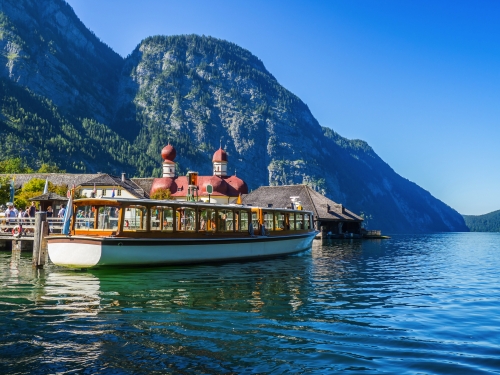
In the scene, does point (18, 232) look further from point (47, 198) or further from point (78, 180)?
point (78, 180)

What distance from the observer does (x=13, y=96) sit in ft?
588

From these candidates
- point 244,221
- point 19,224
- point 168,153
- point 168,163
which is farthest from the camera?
point 168,153

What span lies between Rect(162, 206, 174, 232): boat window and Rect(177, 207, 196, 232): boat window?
2.50 feet

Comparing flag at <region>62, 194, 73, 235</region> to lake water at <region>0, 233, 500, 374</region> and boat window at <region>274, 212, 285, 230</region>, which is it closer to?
lake water at <region>0, 233, 500, 374</region>

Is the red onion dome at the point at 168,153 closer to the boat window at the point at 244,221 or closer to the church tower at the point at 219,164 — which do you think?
the church tower at the point at 219,164

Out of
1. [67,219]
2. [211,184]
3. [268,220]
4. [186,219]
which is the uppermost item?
[211,184]

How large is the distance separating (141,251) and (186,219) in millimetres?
4470

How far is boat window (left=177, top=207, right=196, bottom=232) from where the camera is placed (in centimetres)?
2797

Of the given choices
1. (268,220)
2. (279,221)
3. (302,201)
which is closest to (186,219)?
(268,220)

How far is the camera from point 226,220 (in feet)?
102

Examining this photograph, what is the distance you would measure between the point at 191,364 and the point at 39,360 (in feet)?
9.51

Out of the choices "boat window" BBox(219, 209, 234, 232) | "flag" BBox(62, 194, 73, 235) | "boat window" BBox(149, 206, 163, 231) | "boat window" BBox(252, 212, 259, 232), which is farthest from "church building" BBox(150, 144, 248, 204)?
"flag" BBox(62, 194, 73, 235)

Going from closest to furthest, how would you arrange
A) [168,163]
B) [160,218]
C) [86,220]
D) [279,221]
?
1. [86,220]
2. [160,218]
3. [279,221]
4. [168,163]

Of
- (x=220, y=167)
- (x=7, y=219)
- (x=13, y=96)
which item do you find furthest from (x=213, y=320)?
(x=13, y=96)
